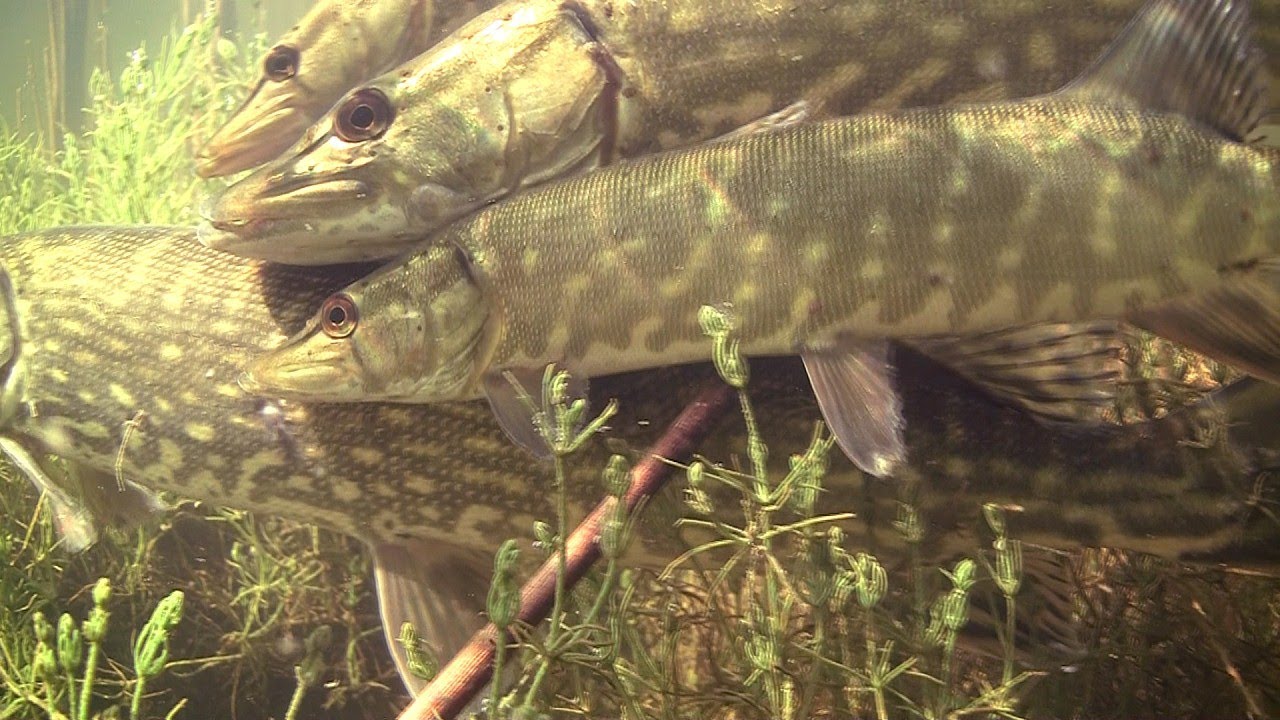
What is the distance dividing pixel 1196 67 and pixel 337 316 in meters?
2.03

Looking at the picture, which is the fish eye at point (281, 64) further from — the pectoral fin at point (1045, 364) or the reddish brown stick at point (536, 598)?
the pectoral fin at point (1045, 364)

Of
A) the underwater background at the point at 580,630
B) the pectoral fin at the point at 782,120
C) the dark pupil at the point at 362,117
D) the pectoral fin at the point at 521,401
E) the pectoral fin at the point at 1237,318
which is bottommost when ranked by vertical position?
the underwater background at the point at 580,630

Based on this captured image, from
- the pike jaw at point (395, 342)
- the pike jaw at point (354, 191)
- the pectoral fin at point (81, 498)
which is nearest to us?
the pike jaw at point (395, 342)

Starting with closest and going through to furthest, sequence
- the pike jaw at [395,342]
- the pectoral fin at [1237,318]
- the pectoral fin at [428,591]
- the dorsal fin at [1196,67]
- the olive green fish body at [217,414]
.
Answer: the pectoral fin at [1237,318] < the dorsal fin at [1196,67] < the pike jaw at [395,342] < the olive green fish body at [217,414] < the pectoral fin at [428,591]

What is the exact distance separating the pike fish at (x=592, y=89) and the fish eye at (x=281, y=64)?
569mm

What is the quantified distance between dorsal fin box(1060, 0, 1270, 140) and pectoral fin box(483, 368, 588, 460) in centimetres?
139

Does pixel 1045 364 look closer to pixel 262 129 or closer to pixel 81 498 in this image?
pixel 262 129

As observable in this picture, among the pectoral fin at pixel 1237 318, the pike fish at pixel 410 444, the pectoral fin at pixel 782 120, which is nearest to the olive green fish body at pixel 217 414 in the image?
the pike fish at pixel 410 444

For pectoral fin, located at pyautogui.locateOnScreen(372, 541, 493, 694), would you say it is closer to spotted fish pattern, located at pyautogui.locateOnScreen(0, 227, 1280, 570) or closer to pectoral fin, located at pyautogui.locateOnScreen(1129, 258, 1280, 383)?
spotted fish pattern, located at pyautogui.locateOnScreen(0, 227, 1280, 570)

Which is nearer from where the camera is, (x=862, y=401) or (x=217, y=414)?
(x=862, y=401)

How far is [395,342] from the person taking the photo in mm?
2010

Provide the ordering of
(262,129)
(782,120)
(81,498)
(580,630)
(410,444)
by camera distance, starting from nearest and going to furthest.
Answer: (580,630)
(782,120)
(410,444)
(262,129)
(81,498)

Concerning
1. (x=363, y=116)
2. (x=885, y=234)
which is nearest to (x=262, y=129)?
(x=363, y=116)

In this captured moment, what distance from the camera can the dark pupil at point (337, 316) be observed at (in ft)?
6.68
